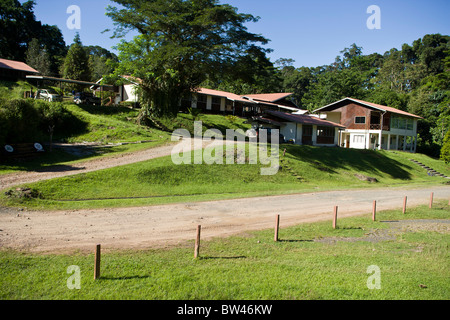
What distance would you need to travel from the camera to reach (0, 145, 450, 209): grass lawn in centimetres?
1670

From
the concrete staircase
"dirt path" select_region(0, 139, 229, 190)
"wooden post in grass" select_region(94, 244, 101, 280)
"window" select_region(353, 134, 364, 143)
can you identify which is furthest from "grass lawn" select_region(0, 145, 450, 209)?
"window" select_region(353, 134, 364, 143)

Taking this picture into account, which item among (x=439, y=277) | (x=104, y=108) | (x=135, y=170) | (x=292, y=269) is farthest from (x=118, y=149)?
(x=439, y=277)

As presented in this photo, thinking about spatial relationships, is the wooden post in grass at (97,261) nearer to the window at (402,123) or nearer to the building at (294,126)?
the building at (294,126)

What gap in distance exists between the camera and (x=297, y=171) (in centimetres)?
2914

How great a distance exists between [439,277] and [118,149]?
79.6 feet

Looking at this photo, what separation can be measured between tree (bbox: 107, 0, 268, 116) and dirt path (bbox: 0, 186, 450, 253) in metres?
20.2

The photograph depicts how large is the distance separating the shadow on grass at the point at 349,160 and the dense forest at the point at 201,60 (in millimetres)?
10291

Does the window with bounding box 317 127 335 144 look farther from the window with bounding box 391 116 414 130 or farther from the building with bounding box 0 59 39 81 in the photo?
the building with bounding box 0 59 39 81

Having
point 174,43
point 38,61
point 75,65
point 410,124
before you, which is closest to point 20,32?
point 38,61

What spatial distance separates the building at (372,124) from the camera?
49594 mm

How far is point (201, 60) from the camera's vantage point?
3462 cm

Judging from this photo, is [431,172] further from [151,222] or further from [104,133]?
[151,222]

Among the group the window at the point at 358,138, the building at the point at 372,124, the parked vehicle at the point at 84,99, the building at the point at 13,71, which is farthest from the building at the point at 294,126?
the building at the point at 13,71

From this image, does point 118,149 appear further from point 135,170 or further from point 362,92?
point 362,92
